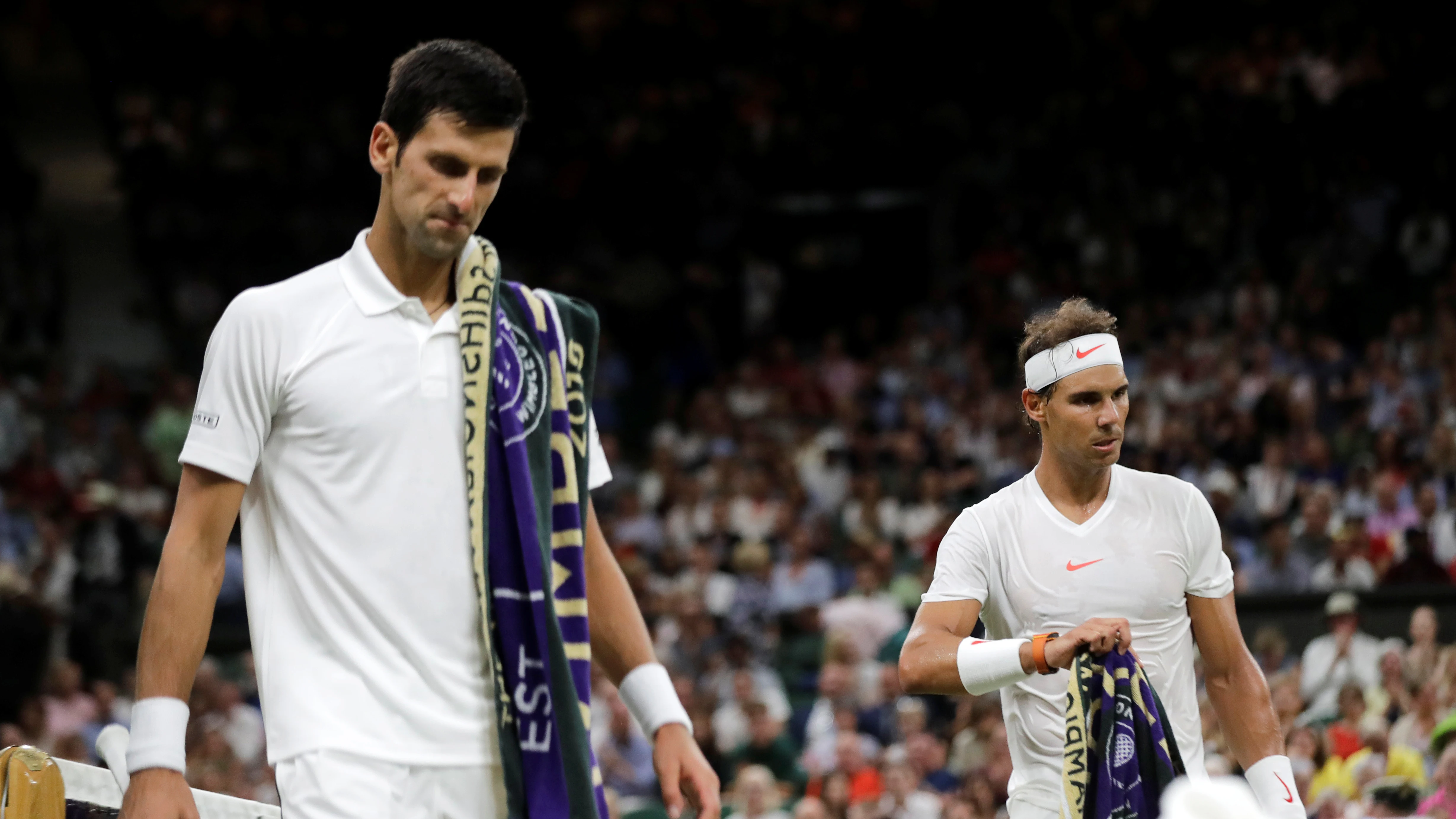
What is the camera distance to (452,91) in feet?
8.84

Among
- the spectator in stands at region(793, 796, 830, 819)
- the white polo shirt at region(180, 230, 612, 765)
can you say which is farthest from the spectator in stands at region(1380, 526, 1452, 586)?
the white polo shirt at region(180, 230, 612, 765)

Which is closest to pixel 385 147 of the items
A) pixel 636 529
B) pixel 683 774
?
pixel 683 774

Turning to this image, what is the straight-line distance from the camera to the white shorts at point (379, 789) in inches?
102

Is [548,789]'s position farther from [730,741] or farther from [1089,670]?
[730,741]

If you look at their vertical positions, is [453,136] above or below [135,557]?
below

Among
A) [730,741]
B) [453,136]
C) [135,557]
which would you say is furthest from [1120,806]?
[135,557]

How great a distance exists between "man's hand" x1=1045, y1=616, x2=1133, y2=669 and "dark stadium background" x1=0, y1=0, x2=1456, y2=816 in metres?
10.7

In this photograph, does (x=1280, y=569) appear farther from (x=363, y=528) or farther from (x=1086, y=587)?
(x=363, y=528)

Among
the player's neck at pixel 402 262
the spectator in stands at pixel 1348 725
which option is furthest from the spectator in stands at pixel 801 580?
the player's neck at pixel 402 262

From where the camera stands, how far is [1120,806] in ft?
13.1

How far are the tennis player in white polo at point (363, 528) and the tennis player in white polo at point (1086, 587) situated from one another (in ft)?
5.84

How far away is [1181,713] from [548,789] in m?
2.18

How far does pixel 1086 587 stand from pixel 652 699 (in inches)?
74.2

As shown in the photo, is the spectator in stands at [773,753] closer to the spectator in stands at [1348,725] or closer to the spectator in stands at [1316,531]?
the spectator in stands at [1348,725]
